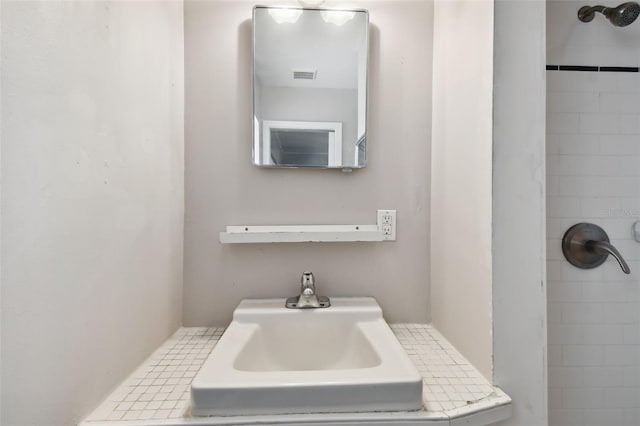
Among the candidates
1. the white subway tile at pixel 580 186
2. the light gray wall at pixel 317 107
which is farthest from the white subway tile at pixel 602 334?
the light gray wall at pixel 317 107

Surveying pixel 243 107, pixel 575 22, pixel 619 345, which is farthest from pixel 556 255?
pixel 243 107

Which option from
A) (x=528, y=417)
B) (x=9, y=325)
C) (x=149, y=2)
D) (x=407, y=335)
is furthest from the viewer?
(x=407, y=335)

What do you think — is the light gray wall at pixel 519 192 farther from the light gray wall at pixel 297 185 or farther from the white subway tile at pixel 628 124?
the white subway tile at pixel 628 124

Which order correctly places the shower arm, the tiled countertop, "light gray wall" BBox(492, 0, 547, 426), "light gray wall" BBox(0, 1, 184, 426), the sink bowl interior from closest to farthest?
"light gray wall" BBox(0, 1, 184, 426), the tiled countertop, "light gray wall" BBox(492, 0, 547, 426), the sink bowl interior, the shower arm

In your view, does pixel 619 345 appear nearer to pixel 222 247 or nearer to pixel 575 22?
pixel 575 22

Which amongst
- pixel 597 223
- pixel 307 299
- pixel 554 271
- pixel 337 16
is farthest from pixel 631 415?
pixel 337 16

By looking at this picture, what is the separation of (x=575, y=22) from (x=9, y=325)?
1.65 metres

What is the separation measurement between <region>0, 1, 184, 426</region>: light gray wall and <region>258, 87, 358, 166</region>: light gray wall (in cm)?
34

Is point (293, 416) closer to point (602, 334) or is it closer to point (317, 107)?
point (317, 107)

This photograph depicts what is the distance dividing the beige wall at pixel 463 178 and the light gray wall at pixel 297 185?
0.06 meters

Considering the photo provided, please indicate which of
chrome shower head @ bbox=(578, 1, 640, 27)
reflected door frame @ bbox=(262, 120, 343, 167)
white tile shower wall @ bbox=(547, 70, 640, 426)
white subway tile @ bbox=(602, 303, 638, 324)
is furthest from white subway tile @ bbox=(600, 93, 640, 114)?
reflected door frame @ bbox=(262, 120, 343, 167)

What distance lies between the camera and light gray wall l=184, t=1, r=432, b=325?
101 centimetres

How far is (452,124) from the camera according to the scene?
888mm

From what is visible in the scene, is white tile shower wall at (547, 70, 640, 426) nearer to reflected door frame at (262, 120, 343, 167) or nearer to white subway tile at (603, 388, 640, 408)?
white subway tile at (603, 388, 640, 408)
